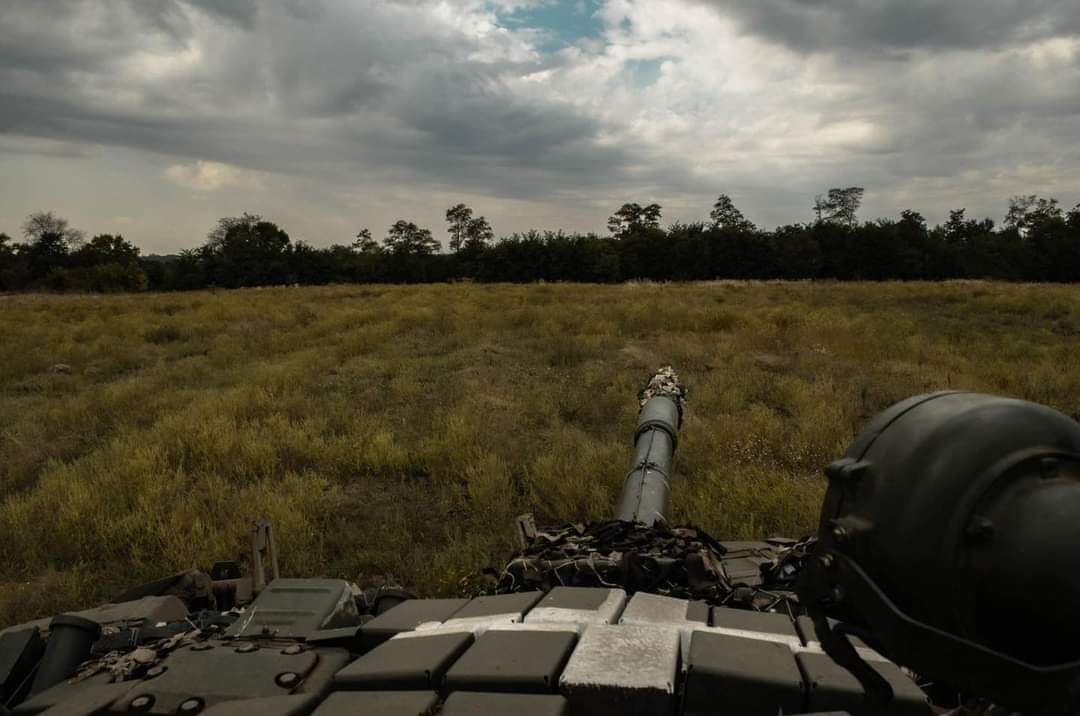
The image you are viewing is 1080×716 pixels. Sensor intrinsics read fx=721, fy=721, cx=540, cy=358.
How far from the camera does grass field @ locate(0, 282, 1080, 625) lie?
5551mm

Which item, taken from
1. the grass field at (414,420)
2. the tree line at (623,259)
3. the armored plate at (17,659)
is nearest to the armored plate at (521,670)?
the armored plate at (17,659)

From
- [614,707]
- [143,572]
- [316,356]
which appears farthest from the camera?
[316,356]

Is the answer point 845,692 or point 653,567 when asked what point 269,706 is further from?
point 653,567

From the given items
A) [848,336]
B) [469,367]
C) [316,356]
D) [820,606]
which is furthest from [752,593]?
[848,336]

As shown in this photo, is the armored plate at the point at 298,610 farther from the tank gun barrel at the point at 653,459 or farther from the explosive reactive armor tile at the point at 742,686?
the tank gun barrel at the point at 653,459

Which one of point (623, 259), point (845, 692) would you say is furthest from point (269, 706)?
point (623, 259)

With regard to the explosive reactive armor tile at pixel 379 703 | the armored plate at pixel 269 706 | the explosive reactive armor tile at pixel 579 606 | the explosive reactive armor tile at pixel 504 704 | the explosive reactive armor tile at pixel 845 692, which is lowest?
the armored plate at pixel 269 706

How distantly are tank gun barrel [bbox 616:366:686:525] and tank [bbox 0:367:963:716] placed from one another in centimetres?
62

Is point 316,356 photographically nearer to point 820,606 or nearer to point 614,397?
point 614,397

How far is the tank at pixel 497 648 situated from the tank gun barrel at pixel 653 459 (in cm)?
62

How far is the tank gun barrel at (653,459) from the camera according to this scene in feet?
A: 14.4

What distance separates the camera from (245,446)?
24.4ft

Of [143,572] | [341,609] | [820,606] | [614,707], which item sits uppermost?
[820,606]

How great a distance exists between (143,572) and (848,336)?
12.5 m
